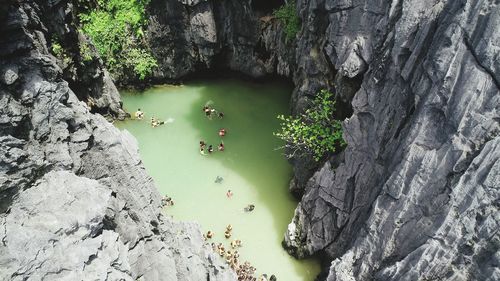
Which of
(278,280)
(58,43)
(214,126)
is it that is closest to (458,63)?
(278,280)

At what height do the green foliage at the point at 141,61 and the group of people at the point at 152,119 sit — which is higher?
the green foliage at the point at 141,61

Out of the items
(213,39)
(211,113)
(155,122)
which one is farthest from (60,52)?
(213,39)

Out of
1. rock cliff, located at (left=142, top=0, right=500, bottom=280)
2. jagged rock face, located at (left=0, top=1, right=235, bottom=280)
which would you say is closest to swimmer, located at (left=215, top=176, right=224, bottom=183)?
rock cliff, located at (left=142, top=0, right=500, bottom=280)

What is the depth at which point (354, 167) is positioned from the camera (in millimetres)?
15547

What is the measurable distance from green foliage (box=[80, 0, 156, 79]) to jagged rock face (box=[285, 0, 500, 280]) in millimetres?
13657

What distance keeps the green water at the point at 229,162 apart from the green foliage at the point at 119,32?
2.09 metres

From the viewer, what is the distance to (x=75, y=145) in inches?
477

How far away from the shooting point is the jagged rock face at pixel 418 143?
35.4 feet

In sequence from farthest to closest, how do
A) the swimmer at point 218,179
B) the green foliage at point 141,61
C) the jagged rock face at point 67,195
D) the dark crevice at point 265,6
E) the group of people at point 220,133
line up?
1. the green foliage at point 141,61
2. the dark crevice at point 265,6
3. the group of people at point 220,133
4. the swimmer at point 218,179
5. the jagged rock face at point 67,195

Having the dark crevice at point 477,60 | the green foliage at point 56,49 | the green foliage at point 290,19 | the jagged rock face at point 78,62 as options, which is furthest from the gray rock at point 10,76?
the green foliage at point 290,19

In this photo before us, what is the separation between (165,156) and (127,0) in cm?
1065

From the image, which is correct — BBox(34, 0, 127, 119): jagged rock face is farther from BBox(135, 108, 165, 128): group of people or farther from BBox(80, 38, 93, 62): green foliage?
BBox(135, 108, 165, 128): group of people

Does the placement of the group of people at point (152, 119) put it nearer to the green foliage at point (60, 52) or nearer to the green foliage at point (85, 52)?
the green foliage at point (85, 52)

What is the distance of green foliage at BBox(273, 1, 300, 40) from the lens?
2130 centimetres
